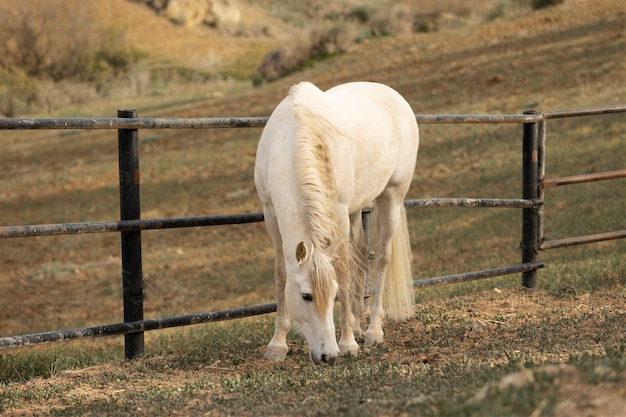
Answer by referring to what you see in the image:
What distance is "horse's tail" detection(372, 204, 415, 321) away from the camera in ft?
18.4

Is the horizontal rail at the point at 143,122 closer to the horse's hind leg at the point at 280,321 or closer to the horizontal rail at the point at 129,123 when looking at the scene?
the horizontal rail at the point at 129,123

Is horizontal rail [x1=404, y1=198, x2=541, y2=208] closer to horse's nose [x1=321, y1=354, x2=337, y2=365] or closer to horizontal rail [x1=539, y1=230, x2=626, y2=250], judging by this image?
horizontal rail [x1=539, y1=230, x2=626, y2=250]

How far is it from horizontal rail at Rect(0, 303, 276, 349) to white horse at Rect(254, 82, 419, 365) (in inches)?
17.1

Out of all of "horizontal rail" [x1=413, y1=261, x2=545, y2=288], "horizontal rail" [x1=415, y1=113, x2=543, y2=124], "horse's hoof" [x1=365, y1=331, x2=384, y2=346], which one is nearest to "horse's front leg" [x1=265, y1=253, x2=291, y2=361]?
"horse's hoof" [x1=365, y1=331, x2=384, y2=346]

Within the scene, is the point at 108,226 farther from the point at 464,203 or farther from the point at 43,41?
the point at 43,41

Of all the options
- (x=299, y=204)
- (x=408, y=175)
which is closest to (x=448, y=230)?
(x=408, y=175)

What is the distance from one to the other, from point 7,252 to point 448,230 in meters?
6.22

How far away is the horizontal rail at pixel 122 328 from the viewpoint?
177 inches

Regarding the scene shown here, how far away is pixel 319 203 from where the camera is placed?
4273 mm

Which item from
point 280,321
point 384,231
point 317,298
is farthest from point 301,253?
point 384,231

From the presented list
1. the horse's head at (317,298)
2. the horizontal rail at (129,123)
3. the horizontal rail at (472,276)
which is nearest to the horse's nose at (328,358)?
the horse's head at (317,298)

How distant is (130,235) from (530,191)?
10.6 feet

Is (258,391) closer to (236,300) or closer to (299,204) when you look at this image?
(299,204)

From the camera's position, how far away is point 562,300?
246 inches
